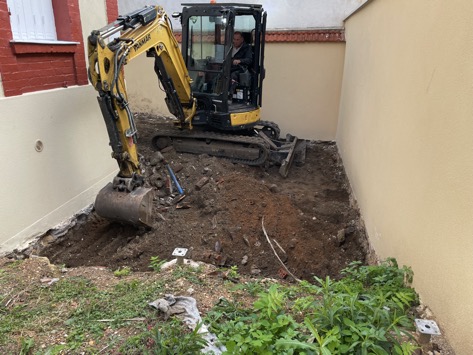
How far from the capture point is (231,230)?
4797 mm

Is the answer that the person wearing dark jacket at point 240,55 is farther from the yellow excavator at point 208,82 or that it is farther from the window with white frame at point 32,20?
the window with white frame at point 32,20

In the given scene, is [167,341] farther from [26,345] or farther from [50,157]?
[50,157]

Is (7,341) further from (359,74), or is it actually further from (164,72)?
(359,74)

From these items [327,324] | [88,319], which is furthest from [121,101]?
[327,324]

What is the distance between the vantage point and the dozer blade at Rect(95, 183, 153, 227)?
4.39m

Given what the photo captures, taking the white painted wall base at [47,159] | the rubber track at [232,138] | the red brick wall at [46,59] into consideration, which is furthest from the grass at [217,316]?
the rubber track at [232,138]

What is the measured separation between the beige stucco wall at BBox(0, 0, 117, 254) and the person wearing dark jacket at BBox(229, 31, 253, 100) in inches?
105

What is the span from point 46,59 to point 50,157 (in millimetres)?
1211

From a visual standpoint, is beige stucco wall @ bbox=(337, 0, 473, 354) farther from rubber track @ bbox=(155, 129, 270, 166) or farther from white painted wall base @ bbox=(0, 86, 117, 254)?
white painted wall base @ bbox=(0, 86, 117, 254)

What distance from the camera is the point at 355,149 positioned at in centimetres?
595

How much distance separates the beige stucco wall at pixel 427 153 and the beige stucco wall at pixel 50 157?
3917mm

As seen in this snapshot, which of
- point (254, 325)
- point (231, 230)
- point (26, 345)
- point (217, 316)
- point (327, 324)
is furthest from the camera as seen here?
point (231, 230)

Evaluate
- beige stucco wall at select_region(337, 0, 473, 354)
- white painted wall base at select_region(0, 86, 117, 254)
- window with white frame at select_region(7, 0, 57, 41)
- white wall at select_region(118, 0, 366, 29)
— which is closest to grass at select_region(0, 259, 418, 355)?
beige stucco wall at select_region(337, 0, 473, 354)

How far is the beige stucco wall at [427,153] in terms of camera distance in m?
2.16
